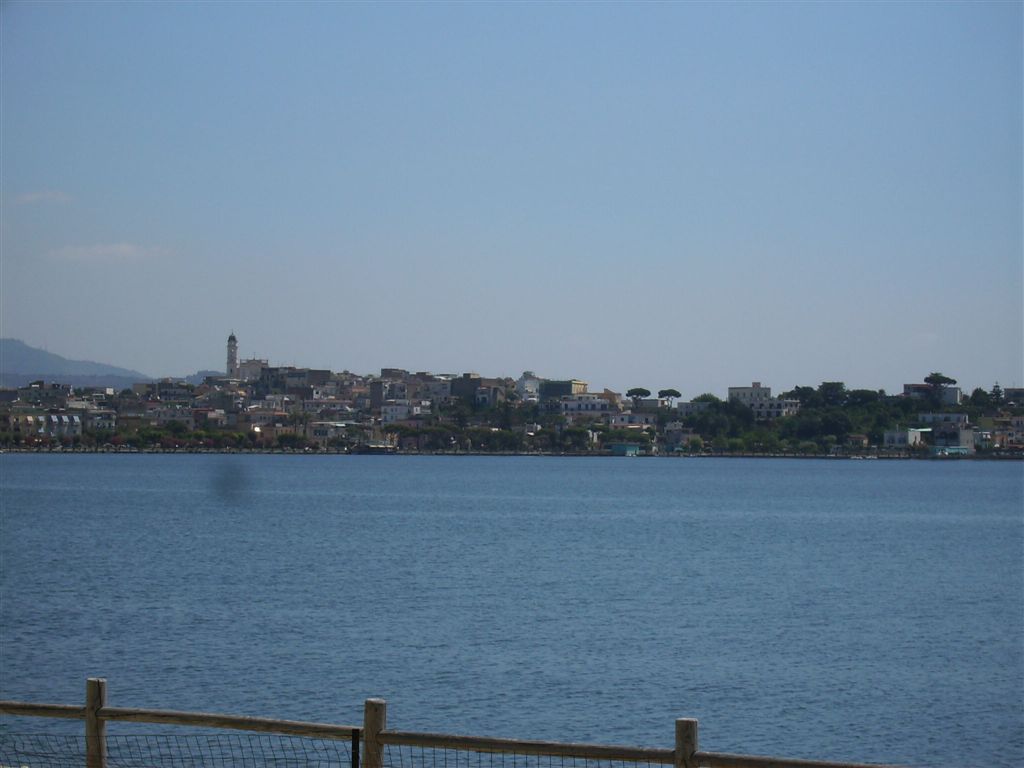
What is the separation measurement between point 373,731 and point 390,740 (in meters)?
0.14

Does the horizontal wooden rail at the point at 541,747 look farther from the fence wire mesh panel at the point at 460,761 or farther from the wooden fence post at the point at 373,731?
the fence wire mesh panel at the point at 460,761

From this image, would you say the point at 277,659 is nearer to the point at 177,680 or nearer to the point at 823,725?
the point at 177,680

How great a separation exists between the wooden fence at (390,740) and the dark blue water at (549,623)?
10.9 metres

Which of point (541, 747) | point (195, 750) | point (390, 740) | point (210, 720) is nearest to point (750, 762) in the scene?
point (541, 747)

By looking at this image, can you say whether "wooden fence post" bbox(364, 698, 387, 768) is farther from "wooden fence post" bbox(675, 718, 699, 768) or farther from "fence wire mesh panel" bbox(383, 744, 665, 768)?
"fence wire mesh panel" bbox(383, 744, 665, 768)

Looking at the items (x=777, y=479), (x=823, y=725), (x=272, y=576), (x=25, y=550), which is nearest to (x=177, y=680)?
(x=823, y=725)

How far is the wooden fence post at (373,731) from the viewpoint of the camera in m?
10.2

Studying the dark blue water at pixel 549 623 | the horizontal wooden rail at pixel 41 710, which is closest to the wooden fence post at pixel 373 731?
the horizontal wooden rail at pixel 41 710

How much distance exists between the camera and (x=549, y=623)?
109 ft

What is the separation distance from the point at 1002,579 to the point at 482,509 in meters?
43.7

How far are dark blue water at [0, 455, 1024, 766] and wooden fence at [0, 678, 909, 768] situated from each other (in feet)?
35.7

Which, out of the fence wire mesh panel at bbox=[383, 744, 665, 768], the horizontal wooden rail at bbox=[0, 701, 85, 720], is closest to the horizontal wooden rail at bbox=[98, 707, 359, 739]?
the horizontal wooden rail at bbox=[0, 701, 85, 720]

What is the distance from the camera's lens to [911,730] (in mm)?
22719

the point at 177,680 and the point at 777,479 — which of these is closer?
the point at 177,680
